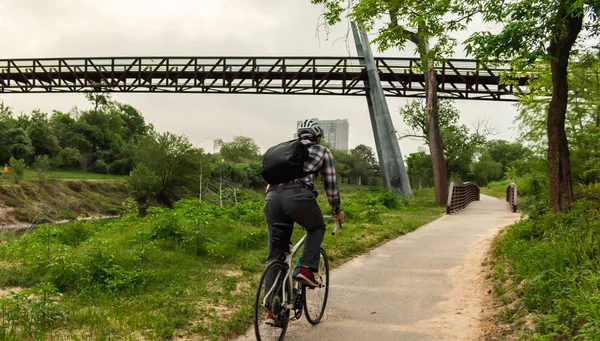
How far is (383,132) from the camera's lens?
26.5 m

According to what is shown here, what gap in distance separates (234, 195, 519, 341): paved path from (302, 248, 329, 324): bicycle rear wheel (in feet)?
0.33

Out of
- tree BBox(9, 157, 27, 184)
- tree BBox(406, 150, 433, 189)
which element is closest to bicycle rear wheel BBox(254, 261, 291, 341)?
tree BBox(9, 157, 27, 184)

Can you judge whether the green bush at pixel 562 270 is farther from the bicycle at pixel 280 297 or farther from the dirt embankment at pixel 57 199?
the dirt embankment at pixel 57 199

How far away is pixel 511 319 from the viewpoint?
4.73 metres

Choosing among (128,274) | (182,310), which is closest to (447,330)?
(182,310)

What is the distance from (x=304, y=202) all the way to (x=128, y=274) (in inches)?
116

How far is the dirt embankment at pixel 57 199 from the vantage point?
38.0 metres

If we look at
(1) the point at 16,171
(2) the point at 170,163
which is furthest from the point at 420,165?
(1) the point at 16,171

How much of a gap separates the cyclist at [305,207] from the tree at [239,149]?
84857 millimetres

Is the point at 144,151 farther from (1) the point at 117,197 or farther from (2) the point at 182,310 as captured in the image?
(2) the point at 182,310

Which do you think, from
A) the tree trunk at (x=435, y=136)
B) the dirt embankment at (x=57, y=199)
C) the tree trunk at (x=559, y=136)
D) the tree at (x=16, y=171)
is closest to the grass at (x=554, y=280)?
the tree trunk at (x=559, y=136)

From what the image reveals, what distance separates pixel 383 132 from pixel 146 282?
22.1 metres

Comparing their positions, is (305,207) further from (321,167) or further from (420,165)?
(420,165)

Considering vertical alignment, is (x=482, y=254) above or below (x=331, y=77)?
below
